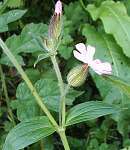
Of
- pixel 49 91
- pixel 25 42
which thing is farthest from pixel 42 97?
pixel 25 42

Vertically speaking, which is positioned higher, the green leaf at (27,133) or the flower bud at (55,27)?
the flower bud at (55,27)

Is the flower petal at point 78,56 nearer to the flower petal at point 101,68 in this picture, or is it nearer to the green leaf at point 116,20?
the flower petal at point 101,68

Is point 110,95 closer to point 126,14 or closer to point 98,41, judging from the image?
point 98,41

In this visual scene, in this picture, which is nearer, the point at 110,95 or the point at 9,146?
the point at 9,146

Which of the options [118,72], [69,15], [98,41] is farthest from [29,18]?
[118,72]

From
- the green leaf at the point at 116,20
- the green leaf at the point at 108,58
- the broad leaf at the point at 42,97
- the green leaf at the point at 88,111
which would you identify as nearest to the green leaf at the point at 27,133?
the green leaf at the point at 88,111

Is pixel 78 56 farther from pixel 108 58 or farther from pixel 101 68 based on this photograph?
pixel 108 58

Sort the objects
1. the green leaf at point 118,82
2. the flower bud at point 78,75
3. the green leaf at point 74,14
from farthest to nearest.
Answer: the green leaf at point 74,14 → the flower bud at point 78,75 → the green leaf at point 118,82
